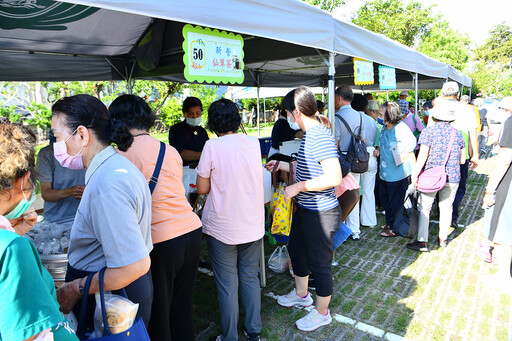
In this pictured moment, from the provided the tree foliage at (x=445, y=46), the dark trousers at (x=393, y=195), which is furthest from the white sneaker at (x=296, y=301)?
the tree foliage at (x=445, y=46)

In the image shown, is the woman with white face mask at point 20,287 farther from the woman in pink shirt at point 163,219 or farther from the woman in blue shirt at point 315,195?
the woman in blue shirt at point 315,195

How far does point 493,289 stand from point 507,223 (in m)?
0.68

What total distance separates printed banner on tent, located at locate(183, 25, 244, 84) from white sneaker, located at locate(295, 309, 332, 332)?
196 cm

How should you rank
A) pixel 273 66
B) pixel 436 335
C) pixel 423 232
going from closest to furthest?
pixel 436 335, pixel 423 232, pixel 273 66

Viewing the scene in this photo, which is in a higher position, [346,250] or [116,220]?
[116,220]

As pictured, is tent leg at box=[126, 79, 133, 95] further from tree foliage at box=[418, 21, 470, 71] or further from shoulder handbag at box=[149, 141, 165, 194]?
tree foliage at box=[418, 21, 470, 71]

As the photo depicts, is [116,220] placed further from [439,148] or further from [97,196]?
[439,148]

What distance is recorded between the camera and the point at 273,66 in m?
7.36

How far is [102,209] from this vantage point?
4.04ft

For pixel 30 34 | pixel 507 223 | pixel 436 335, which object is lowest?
pixel 436 335

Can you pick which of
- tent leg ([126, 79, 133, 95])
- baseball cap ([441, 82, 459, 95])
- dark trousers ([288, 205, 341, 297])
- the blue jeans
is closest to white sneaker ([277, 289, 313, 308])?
dark trousers ([288, 205, 341, 297])

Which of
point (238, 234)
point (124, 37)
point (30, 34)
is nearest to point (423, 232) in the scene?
point (238, 234)

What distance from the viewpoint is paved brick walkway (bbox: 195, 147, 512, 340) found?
8.46 feet

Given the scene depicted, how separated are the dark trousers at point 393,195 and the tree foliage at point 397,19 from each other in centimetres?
2469
